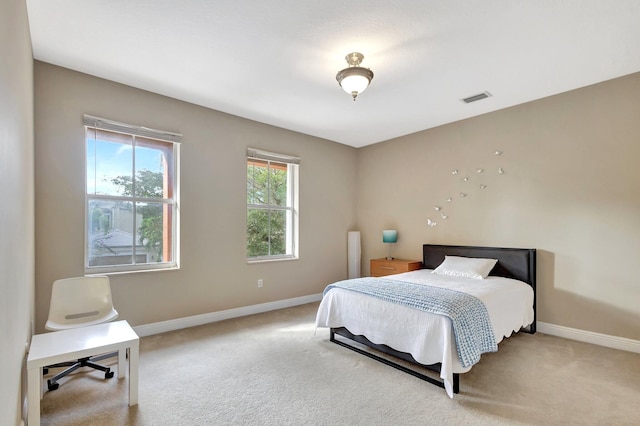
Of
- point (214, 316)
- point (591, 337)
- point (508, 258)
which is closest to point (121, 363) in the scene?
point (214, 316)

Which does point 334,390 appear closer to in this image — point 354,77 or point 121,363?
point 121,363

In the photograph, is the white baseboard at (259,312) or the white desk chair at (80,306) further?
the white baseboard at (259,312)

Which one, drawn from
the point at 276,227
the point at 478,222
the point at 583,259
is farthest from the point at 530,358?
the point at 276,227

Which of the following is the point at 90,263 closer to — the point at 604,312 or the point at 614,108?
the point at 604,312

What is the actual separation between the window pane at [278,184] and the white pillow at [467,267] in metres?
2.47

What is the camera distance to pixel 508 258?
12.7 feet

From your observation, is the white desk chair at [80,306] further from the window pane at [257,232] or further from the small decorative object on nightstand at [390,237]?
the small decorative object on nightstand at [390,237]

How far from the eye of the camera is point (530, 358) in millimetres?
3000

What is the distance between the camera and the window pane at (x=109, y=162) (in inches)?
130

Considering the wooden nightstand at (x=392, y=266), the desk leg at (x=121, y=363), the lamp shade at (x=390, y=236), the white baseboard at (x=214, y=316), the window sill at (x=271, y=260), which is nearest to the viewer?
the desk leg at (x=121, y=363)

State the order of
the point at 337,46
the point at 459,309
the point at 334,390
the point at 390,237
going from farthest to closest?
the point at 390,237, the point at 337,46, the point at 459,309, the point at 334,390

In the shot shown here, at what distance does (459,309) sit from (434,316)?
0.68ft

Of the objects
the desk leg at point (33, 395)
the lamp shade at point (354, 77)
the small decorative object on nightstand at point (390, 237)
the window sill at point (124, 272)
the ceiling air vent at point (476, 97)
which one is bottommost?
the desk leg at point (33, 395)

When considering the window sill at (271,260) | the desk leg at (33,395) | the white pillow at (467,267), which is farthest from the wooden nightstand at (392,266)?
the desk leg at (33,395)
